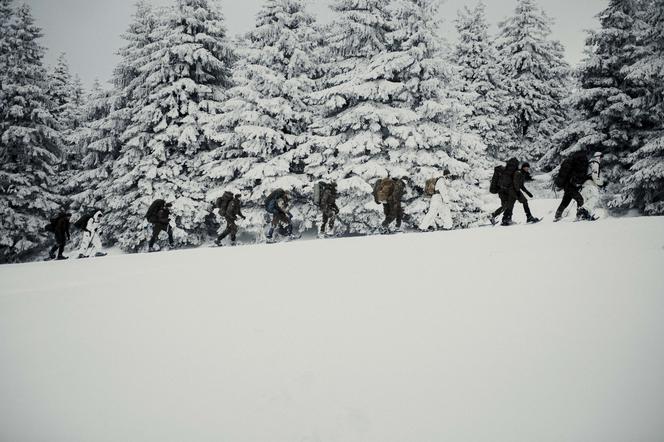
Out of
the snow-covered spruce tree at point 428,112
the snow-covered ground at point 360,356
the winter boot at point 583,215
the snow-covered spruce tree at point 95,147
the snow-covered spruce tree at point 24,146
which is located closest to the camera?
the snow-covered ground at point 360,356

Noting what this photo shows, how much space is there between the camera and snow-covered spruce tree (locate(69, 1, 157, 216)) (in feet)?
59.2

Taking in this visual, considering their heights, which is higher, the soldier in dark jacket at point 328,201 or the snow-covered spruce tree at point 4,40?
the snow-covered spruce tree at point 4,40

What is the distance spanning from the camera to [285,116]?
14852 millimetres

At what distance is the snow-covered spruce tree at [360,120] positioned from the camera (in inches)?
539

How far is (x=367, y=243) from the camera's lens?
322 inches

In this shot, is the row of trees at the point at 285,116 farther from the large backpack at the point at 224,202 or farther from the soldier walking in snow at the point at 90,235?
the soldier walking in snow at the point at 90,235

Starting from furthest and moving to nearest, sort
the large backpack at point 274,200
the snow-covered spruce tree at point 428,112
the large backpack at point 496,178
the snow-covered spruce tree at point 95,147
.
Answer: the snow-covered spruce tree at point 95,147, the snow-covered spruce tree at point 428,112, the large backpack at point 274,200, the large backpack at point 496,178

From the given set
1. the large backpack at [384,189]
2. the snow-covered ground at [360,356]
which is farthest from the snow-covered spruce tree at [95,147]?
the snow-covered ground at [360,356]

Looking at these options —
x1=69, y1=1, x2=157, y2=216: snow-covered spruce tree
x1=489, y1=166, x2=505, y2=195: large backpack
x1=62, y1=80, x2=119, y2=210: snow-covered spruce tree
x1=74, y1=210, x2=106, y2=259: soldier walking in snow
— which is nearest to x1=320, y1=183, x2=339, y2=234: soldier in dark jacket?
x1=489, y1=166, x2=505, y2=195: large backpack

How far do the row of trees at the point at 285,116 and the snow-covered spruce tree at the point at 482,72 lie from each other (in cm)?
715

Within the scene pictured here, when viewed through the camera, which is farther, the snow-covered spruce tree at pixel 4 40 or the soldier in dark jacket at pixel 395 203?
the snow-covered spruce tree at pixel 4 40

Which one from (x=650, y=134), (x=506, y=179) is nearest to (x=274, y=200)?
(x=506, y=179)

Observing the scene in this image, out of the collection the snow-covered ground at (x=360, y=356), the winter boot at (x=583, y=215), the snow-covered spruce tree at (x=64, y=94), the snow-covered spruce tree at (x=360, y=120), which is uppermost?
the snow-covered spruce tree at (x=64, y=94)

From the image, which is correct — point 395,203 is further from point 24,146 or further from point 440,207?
point 24,146
